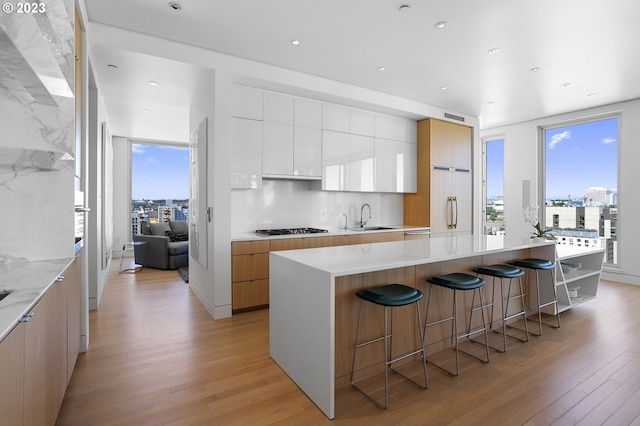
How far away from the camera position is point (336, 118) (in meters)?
4.92

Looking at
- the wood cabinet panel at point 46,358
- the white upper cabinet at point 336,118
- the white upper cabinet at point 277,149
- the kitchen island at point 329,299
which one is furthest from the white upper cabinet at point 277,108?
the wood cabinet panel at point 46,358

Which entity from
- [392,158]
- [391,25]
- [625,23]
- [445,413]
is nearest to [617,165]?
[625,23]

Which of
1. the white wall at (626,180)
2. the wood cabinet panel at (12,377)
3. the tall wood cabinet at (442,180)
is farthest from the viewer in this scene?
the tall wood cabinet at (442,180)

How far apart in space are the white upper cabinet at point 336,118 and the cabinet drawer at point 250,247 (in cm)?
196

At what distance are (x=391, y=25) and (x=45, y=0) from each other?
2.66m

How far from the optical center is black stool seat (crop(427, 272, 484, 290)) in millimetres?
2408

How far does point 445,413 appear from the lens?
1971mm

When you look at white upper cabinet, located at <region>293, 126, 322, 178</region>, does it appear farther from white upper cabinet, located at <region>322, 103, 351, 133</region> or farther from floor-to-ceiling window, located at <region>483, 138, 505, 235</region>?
floor-to-ceiling window, located at <region>483, 138, 505, 235</region>

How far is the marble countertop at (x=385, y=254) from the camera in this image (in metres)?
2.06

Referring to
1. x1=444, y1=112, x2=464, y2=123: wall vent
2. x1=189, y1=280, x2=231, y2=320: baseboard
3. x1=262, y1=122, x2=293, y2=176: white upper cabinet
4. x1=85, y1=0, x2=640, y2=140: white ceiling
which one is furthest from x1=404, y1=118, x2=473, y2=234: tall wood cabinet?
x1=189, y1=280, x2=231, y2=320: baseboard

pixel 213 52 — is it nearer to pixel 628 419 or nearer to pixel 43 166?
pixel 43 166

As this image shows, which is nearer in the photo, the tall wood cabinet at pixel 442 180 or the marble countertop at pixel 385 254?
the marble countertop at pixel 385 254

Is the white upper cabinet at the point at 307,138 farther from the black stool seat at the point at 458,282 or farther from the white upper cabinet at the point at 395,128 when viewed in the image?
the black stool seat at the point at 458,282

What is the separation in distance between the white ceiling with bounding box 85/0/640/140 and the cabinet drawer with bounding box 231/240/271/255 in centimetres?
201
